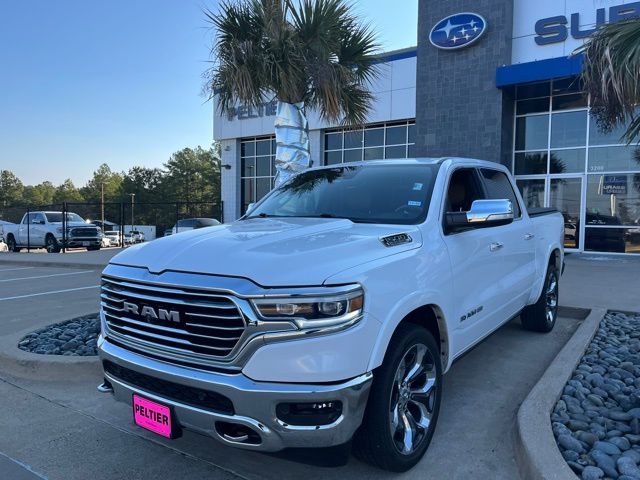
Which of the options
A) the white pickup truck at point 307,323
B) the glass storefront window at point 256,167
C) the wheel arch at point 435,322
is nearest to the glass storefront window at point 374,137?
the glass storefront window at point 256,167

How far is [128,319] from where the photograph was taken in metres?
2.91

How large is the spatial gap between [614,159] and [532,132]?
2448 millimetres

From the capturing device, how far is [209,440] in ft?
Answer: 11.3

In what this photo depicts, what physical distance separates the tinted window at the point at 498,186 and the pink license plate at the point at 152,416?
3304mm

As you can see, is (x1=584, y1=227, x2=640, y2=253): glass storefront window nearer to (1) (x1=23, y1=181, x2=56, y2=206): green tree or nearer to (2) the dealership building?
(2) the dealership building

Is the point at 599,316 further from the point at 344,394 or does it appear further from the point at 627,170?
the point at 627,170

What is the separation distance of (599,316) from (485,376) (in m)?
2.58

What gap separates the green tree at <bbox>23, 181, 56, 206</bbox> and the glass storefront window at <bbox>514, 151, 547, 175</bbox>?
120187 millimetres

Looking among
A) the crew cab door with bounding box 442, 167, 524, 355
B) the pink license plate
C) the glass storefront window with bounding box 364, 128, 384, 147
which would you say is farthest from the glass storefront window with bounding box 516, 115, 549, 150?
the pink license plate

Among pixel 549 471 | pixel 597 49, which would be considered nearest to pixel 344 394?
pixel 549 471

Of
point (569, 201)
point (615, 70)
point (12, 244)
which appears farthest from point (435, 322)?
point (12, 244)

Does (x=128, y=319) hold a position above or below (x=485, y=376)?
above

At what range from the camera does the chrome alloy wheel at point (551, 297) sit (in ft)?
19.2

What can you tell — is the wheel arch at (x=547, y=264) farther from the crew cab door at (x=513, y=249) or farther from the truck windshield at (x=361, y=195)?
the truck windshield at (x=361, y=195)
